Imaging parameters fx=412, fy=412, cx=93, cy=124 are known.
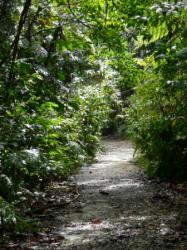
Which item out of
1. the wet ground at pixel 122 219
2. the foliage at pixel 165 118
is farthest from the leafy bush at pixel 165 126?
the wet ground at pixel 122 219

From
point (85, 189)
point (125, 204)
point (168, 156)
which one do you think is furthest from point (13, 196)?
point (168, 156)

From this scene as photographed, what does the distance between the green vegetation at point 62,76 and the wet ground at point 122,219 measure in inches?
27.7

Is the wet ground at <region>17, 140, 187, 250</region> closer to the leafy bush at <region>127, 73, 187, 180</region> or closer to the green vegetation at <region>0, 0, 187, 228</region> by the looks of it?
the leafy bush at <region>127, 73, 187, 180</region>

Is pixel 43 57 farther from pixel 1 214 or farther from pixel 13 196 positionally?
pixel 1 214

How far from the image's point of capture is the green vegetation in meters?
4.88

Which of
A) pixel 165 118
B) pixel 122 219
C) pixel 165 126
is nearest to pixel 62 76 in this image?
pixel 122 219

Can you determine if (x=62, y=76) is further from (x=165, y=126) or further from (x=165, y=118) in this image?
(x=165, y=126)

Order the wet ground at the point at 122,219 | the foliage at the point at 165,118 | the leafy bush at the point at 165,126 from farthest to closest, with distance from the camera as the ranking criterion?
the leafy bush at the point at 165,126 < the foliage at the point at 165,118 < the wet ground at the point at 122,219

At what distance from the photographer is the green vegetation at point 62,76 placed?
4.88 m

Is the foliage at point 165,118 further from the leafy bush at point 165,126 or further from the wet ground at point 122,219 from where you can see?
the wet ground at point 122,219

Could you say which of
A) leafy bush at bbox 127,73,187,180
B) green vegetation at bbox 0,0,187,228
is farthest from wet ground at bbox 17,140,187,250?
green vegetation at bbox 0,0,187,228

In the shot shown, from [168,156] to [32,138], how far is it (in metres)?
4.28

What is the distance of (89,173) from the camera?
39.9ft

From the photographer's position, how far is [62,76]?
223 inches
